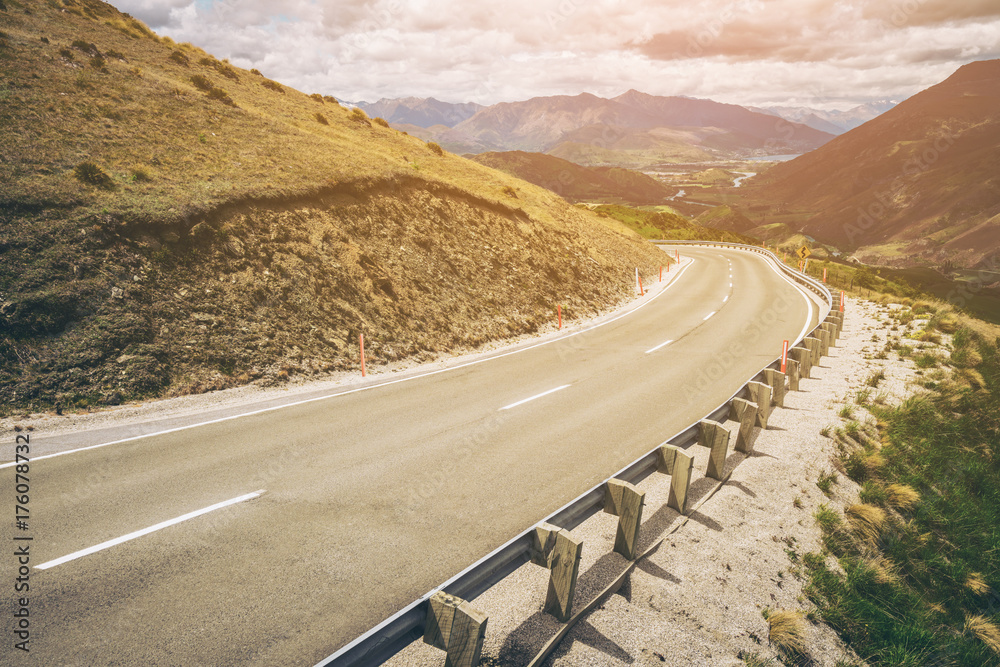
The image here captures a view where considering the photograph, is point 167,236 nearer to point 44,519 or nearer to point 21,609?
point 44,519

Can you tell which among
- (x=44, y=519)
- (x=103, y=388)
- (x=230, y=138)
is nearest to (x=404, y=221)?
(x=230, y=138)

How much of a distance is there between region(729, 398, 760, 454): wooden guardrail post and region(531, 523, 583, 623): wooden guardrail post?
5.07 metres

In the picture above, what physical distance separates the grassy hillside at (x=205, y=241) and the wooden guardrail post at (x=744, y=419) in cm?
963

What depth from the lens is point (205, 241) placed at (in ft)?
47.2

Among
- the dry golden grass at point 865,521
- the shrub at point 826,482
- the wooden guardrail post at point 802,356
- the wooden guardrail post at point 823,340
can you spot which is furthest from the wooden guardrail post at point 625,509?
the wooden guardrail post at point 823,340

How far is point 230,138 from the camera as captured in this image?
2086 cm

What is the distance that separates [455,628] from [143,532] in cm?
457

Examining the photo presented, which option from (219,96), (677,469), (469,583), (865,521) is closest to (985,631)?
(865,521)

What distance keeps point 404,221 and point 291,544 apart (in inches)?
675

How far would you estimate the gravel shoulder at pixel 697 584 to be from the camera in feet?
13.8

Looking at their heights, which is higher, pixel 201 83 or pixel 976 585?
pixel 201 83

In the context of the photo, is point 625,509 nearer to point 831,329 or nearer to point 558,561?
point 558,561

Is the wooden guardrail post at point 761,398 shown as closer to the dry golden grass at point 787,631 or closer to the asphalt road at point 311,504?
the asphalt road at point 311,504

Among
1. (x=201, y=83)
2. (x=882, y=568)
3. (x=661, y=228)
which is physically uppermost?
(x=201, y=83)
